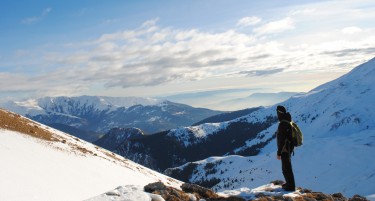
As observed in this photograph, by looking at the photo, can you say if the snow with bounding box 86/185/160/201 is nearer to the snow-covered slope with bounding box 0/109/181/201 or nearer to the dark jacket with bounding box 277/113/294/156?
the snow-covered slope with bounding box 0/109/181/201

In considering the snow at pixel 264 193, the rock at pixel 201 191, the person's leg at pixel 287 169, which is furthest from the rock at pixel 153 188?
the person's leg at pixel 287 169

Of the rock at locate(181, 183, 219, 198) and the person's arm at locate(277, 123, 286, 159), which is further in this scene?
the person's arm at locate(277, 123, 286, 159)

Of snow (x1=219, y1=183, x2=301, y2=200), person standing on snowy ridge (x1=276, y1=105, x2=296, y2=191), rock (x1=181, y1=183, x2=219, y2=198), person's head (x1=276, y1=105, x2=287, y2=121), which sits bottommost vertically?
snow (x1=219, y1=183, x2=301, y2=200)

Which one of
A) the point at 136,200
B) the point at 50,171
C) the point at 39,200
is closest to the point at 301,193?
the point at 136,200

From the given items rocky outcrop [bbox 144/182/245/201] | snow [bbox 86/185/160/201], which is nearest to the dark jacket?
rocky outcrop [bbox 144/182/245/201]

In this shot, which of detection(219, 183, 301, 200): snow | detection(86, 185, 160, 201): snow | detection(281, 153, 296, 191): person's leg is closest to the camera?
detection(86, 185, 160, 201): snow

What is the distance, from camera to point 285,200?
63.8 ft

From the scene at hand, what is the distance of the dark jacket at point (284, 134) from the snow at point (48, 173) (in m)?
8.27

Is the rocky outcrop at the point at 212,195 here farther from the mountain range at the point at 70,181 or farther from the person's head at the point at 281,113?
the person's head at the point at 281,113

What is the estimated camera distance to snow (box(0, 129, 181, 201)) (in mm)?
21828

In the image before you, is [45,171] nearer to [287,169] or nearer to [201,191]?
[201,191]

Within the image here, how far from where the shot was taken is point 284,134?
21.2m

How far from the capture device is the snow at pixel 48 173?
21.8 m

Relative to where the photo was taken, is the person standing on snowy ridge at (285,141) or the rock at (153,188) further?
the person standing on snowy ridge at (285,141)
